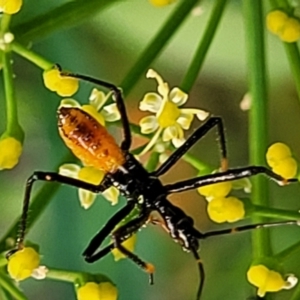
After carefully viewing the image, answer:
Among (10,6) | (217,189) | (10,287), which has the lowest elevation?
(10,287)

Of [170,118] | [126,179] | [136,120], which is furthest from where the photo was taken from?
[136,120]

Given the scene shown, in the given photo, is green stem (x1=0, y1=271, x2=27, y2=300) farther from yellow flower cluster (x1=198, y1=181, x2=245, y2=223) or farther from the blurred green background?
the blurred green background

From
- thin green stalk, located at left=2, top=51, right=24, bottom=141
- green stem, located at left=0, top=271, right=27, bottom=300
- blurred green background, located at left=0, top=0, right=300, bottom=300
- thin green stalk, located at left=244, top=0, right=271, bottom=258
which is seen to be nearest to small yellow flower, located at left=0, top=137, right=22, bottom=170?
thin green stalk, located at left=2, top=51, right=24, bottom=141

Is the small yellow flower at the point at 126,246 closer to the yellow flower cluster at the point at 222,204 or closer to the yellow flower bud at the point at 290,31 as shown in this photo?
the yellow flower cluster at the point at 222,204

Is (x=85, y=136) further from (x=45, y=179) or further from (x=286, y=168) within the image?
(x=286, y=168)

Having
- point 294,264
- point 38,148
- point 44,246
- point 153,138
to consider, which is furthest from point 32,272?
point 38,148

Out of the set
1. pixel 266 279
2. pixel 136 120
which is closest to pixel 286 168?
pixel 266 279
